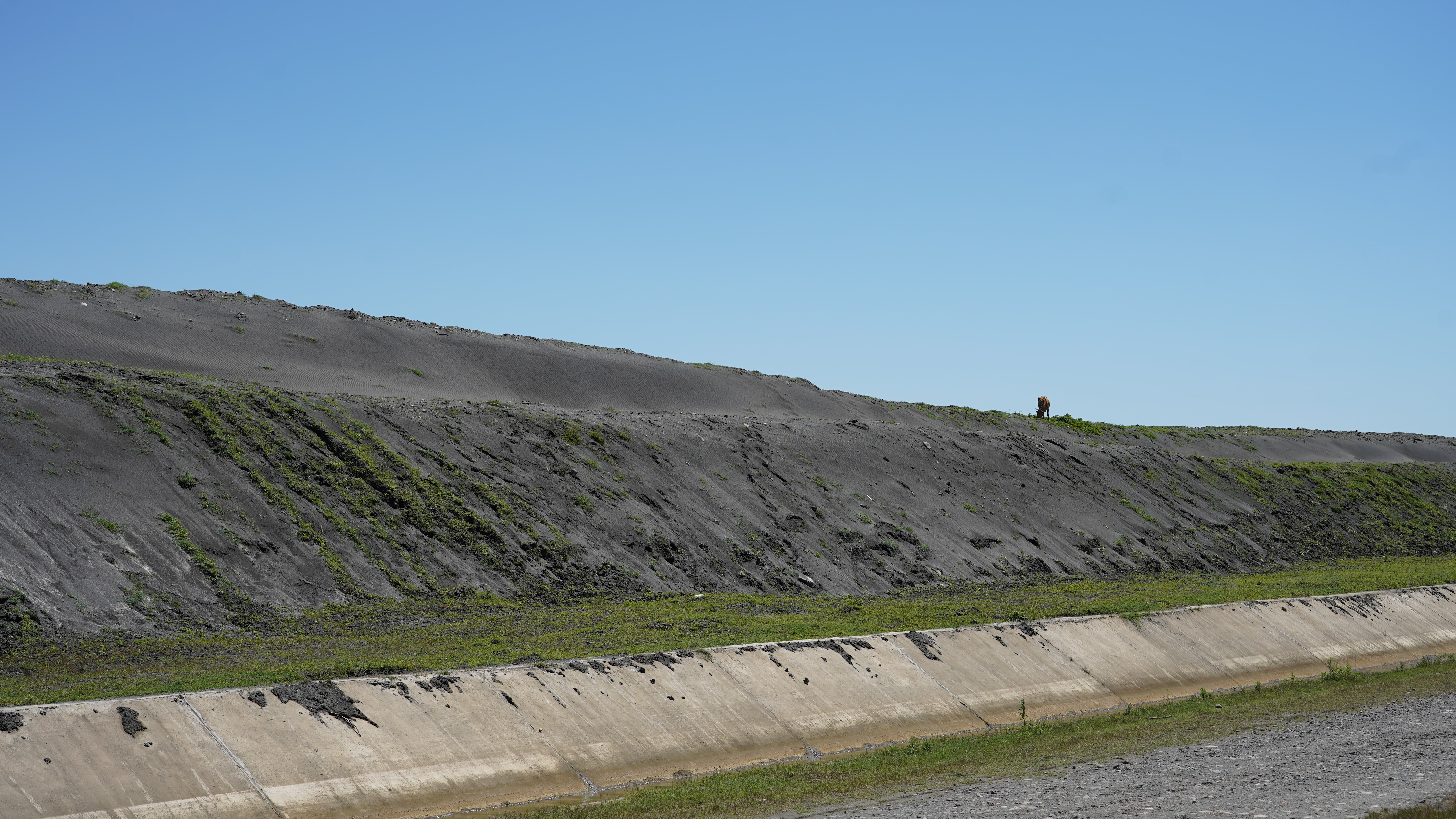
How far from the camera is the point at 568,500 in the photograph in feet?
93.4

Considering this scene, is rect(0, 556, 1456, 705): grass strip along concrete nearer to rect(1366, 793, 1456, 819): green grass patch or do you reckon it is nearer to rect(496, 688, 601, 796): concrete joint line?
rect(496, 688, 601, 796): concrete joint line

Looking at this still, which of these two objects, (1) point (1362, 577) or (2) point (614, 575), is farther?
(1) point (1362, 577)

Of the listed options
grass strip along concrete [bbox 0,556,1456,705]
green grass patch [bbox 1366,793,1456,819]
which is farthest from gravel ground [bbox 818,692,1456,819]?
grass strip along concrete [bbox 0,556,1456,705]

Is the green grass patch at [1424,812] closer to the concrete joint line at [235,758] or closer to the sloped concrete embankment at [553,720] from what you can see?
the sloped concrete embankment at [553,720]

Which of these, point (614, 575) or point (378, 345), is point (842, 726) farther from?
point (378, 345)

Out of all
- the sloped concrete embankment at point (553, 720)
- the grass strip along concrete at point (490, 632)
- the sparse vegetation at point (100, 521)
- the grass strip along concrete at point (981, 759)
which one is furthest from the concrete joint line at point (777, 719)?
the sparse vegetation at point (100, 521)

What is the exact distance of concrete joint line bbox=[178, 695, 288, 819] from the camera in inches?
436

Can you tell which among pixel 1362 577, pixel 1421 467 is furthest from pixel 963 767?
pixel 1421 467

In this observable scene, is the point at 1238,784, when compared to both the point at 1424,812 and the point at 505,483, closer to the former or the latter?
the point at 1424,812

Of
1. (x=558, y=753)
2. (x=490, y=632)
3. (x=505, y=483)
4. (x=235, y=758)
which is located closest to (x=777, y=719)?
(x=558, y=753)

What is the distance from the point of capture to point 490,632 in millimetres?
19422

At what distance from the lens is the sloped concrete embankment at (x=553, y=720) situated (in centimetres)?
1087

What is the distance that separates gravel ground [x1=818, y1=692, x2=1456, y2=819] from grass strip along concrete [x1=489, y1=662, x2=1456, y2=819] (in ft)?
1.31

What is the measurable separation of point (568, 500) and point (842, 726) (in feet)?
45.7
